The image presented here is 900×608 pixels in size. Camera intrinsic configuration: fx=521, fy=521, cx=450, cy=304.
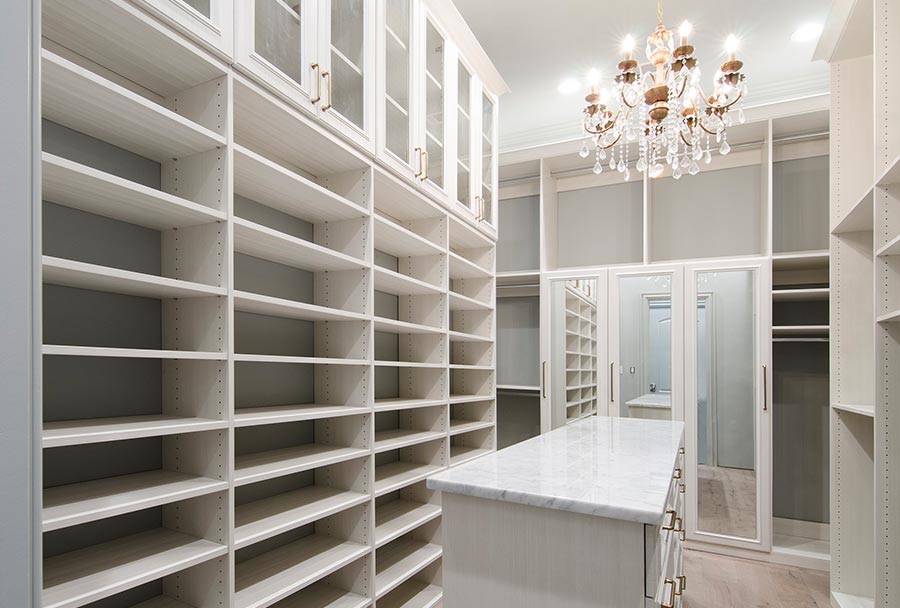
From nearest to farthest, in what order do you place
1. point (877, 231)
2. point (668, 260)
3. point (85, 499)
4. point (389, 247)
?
point (85, 499)
point (877, 231)
point (389, 247)
point (668, 260)

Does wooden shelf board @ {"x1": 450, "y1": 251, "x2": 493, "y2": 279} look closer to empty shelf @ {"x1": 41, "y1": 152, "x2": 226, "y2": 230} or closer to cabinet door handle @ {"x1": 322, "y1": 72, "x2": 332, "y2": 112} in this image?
cabinet door handle @ {"x1": 322, "y1": 72, "x2": 332, "y2": 112}

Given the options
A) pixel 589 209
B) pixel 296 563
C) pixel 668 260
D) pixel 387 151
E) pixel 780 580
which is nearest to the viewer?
pixel 296 563

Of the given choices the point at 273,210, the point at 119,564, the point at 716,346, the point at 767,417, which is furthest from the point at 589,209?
the point at 119,564

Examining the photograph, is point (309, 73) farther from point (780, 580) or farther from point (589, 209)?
point (780, 580)

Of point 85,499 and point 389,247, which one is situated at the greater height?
point 389,247

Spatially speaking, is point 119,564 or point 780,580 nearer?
point 119,564

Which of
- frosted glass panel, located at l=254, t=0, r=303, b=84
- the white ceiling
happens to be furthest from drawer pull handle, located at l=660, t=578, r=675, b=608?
the white ceiling

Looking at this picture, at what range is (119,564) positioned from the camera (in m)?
1.29

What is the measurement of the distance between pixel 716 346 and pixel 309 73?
319 cm

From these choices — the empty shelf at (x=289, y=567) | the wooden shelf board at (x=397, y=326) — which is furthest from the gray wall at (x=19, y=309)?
the wooden shelf board at (x=397, y=326)

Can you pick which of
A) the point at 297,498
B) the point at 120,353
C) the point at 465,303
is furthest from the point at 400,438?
the point at 120,353

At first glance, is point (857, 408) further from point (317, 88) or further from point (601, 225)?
point (317, 88)

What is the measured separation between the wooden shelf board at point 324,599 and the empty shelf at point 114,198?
Result: 4.86 feet

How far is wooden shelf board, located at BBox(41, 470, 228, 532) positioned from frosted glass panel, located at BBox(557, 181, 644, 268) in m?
3.76
